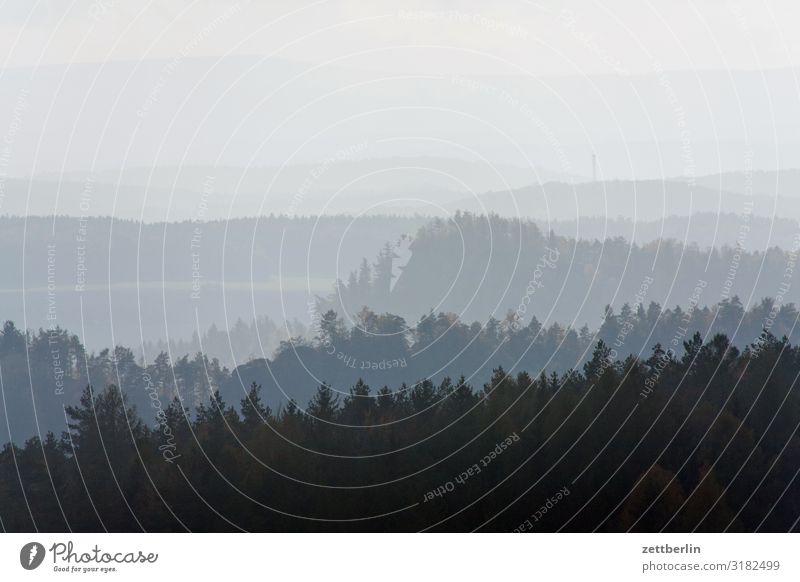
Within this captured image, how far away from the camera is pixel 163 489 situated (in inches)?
728

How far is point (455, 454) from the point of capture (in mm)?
18516

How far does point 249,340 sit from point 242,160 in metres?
2.93

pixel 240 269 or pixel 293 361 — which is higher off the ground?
pixel 240 269

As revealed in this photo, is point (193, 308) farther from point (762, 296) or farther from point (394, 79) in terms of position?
point (762, 296)

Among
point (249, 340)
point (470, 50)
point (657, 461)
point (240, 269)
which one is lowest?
point (657, 461)

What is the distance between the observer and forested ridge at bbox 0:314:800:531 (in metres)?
18.2

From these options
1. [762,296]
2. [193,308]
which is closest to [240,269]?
[193,308]
